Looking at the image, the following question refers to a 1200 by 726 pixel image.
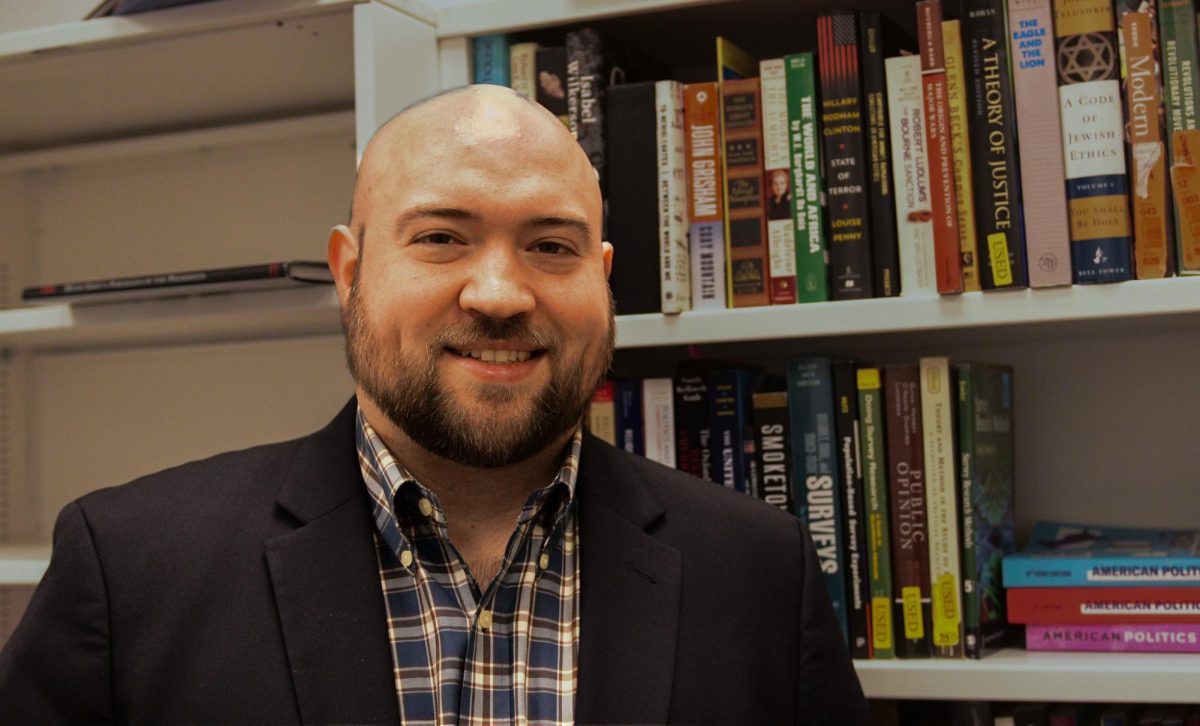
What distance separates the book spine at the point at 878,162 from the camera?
1269 millimetres

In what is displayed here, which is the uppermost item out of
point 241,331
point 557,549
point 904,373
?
point 241,331

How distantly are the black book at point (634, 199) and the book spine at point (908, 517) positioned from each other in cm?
30

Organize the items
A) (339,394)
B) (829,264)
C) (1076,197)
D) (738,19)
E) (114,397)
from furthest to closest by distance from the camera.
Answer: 1. (114,397)
2. (339,394)
3. (738,19)
4. (829,264)
5. (1076,197)

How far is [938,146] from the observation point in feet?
4.08

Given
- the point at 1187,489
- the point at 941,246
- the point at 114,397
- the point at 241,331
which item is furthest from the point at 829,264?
the point at 114,397

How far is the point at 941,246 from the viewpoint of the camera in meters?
1.24

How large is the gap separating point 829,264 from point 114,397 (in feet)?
4.12

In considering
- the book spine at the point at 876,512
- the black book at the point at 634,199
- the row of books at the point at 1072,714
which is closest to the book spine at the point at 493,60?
the black book at the point at 634,199

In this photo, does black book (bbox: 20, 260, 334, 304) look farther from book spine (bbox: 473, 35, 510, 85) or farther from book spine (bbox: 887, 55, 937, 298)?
book spine (bbox: 887, 55, 937, 298)

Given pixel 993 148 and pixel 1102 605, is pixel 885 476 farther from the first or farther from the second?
pixel 993 148

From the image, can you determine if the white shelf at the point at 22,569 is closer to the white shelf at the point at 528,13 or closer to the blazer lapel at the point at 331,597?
the blazer lapel at the point at 331,597

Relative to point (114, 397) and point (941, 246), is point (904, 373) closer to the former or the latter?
point (941, 246)

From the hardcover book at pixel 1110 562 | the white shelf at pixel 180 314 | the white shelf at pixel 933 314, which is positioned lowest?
the hardcover book at pixel 1110 562

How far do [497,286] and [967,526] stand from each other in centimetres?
60
